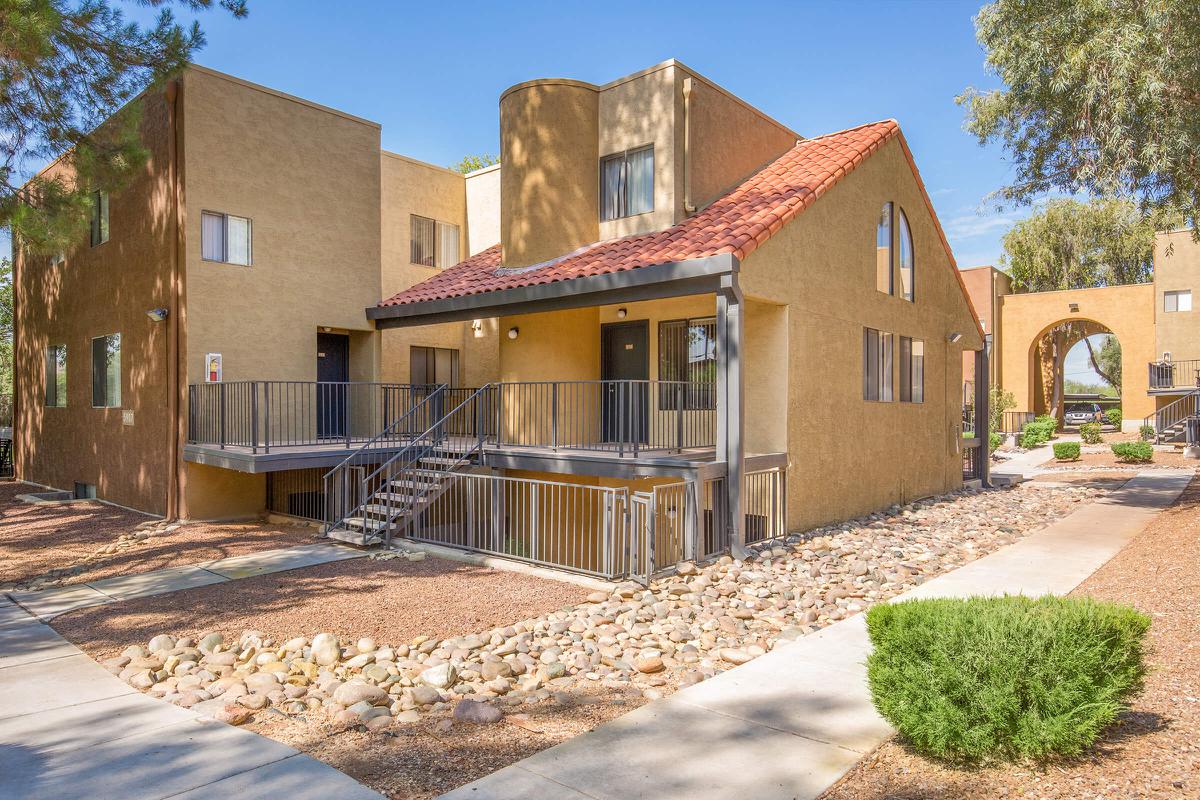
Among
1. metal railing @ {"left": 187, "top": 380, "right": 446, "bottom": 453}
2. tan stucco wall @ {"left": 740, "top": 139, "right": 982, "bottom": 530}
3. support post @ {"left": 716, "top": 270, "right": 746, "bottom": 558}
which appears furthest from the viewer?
metal railing @ {"left": 187, "top": 380, "right": 446, "bottom": 453}

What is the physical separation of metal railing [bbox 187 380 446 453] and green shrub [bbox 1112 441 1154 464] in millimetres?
19519

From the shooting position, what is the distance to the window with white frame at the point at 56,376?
17.0 metres

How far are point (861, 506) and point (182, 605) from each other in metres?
10.1

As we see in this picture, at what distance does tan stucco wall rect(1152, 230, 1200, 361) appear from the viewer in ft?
96.7

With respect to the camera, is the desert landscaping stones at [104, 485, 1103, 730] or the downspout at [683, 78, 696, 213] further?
the downspout at [683, 78, 696, 213]

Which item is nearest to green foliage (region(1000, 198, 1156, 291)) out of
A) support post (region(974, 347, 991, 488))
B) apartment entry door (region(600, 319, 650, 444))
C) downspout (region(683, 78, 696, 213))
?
support post (region(974, 347, 991, 488))

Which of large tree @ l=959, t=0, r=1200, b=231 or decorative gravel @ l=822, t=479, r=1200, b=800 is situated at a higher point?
large tree @ l=959, t=0, r=1200, b=231

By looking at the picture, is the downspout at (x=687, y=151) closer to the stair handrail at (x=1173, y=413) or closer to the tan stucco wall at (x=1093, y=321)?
the stair handrail at (x=1173, y=413)

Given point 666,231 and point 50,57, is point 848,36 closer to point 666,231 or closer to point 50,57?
point 666,231

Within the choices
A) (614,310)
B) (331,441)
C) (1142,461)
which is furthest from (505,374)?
(1142,461)

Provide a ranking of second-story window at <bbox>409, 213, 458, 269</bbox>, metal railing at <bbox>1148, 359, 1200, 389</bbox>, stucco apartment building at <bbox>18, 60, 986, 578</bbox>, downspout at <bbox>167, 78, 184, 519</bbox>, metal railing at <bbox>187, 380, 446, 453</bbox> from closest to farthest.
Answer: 1. stucco apartment building at <bbox>18, 60, 986, 578</bbox>
2. metal railing at <bbox>187, 380, 446, 453</bbox>
3. downspout at <bbox>167, 78, 184, 519</bbox>
4. second-story window at <bbox>409, 213, 458, 269</bbox>
5. metal railing at <bbox>1148, 359, 1200, 389</bbox>

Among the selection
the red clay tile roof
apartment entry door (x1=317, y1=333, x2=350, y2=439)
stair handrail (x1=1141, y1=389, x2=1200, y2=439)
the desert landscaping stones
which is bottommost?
the desert landscaping stones

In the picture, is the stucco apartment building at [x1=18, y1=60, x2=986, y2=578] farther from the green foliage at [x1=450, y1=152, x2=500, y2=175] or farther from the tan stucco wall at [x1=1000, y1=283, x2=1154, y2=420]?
the tan stucco wall at [x1=1000, y1=283, x2=1154, y2=420]

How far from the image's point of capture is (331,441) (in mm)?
13406
